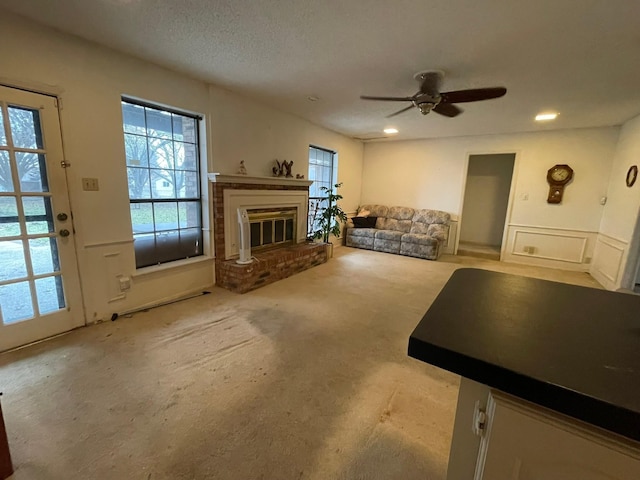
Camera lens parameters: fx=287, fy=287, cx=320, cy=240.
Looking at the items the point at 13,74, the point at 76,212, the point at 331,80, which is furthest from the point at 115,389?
the point at 331,80

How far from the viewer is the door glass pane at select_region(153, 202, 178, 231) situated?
3127mm

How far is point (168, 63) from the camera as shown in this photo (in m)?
2.80

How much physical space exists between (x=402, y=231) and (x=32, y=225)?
564cm

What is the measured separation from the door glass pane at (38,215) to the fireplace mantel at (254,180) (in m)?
1.52

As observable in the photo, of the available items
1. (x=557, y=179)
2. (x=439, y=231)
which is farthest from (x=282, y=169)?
(x=557, y=179)

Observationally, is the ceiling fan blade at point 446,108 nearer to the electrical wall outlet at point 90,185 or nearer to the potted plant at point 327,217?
the potted plant at point 327,217

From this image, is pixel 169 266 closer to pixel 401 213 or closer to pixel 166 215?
pixel 166 215

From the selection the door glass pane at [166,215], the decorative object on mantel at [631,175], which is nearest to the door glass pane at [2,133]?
the door glass pane at [166,215]

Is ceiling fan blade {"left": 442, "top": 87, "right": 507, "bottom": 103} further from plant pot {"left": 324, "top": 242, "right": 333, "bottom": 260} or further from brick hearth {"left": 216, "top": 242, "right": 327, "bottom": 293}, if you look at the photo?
plant pot {"left": 324, "top": 242, "right": 333, "bottom": 260}

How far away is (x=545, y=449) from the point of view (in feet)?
1.95

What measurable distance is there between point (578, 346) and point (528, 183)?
18.9 ft

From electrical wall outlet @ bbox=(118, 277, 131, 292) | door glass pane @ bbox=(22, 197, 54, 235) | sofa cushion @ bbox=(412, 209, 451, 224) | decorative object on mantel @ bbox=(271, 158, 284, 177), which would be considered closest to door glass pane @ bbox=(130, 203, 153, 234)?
electrical wall outlet @ bbox=(118, 277, 131, 292)

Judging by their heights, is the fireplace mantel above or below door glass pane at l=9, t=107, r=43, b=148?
below

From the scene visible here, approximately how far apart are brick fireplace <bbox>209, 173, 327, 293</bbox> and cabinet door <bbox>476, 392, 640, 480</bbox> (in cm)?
313
